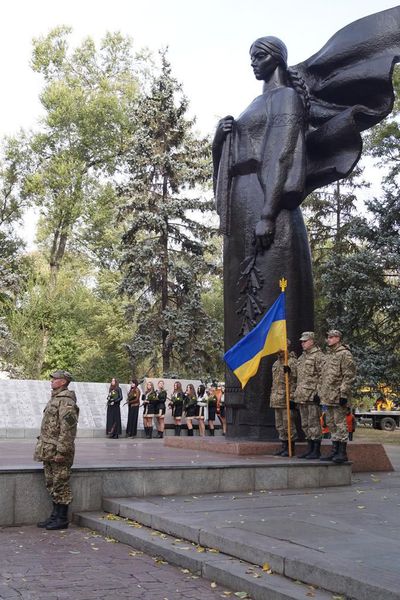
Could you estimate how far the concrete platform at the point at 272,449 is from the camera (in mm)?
10312

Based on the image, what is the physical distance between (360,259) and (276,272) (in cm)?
1230

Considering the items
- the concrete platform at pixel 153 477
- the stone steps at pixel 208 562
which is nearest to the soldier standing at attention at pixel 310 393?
the concrete platform at pixel 153 477

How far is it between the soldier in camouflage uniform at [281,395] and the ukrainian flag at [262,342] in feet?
0.76

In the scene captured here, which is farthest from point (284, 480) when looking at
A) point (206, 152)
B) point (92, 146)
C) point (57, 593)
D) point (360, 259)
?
point (92, 146)

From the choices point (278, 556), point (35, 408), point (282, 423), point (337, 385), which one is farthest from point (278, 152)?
point (35, 408)

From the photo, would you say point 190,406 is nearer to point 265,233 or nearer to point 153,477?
point 265,233

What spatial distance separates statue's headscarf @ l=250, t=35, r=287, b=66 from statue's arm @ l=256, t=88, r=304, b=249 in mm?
664

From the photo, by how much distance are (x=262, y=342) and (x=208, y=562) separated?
512 centimetres

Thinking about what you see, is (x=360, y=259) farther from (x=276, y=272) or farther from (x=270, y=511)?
(x=270, y=511)

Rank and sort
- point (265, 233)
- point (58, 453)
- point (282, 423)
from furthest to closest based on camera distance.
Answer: point (265, 233), point (282, 423), point (58, 453)

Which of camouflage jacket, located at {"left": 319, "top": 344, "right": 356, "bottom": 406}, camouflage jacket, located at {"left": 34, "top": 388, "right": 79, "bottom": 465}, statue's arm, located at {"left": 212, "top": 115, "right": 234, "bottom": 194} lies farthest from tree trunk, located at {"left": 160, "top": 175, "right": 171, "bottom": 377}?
camouflage jacket, located at {"left": 34, "top": 388, "right": 79, "bottom": 465}

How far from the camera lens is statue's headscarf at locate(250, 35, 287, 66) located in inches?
472

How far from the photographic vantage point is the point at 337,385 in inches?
376

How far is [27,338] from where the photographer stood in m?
36.7
